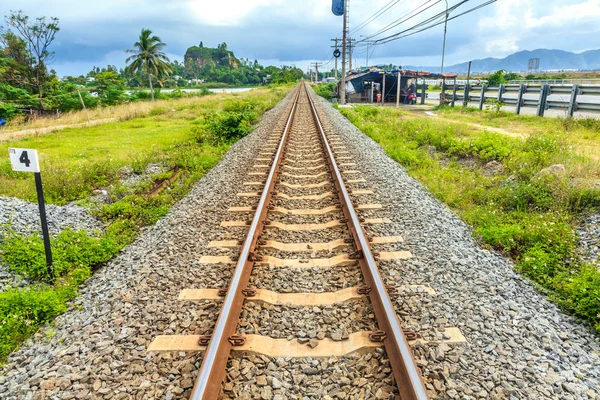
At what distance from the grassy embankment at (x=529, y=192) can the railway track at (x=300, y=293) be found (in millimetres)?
1445

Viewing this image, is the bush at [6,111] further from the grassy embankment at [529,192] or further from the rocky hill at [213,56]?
the rocky hill at [213,56]

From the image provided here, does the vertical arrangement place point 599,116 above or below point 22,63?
below

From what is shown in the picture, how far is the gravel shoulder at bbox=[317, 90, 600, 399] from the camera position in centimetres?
264

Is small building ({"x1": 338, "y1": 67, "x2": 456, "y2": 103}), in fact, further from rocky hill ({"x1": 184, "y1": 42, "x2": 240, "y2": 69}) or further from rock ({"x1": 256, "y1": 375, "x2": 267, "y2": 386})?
rocky hill ({"x1": 184, "y1": 42, "x2": 240, "y2": 69})

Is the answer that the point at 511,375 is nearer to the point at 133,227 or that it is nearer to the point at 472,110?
the point at 133,227

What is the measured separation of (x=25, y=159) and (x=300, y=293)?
3.21m

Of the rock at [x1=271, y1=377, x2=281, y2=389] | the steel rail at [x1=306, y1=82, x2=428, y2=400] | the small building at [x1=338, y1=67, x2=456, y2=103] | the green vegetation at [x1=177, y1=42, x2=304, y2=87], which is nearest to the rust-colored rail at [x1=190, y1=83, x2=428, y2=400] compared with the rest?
the steel rail at [x1=306, y1=82, x2=428, y2=400]

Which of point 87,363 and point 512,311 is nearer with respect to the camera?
point 87,363

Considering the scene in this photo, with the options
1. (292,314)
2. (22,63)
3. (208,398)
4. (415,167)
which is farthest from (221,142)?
(22,63)

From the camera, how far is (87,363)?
9.47 ft

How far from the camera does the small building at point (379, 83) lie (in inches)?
1134

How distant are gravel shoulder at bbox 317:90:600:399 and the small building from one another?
25.7 metres

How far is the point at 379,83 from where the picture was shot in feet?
109

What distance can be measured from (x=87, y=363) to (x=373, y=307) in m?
2.36
